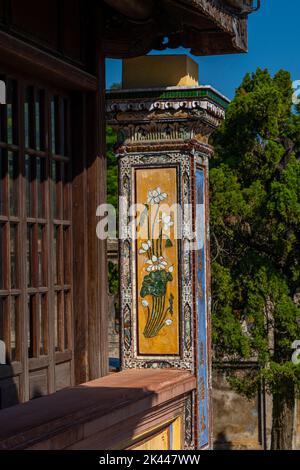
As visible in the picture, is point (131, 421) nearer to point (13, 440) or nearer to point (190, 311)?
point (13, 440)

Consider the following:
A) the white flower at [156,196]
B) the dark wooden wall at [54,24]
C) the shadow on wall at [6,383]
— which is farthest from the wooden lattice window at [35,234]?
the white flower at [156,196]

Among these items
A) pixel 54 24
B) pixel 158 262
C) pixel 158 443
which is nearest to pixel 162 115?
pixel 158 262

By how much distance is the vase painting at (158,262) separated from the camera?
756 cm

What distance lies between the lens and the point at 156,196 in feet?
24.9

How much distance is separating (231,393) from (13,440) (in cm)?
1611

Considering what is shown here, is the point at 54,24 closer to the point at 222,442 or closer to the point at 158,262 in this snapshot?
the point at 158,262

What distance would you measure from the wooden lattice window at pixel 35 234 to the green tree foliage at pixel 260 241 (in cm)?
1041

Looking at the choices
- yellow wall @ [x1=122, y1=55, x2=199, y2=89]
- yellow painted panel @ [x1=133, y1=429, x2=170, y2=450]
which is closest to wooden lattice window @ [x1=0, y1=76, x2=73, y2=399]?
yellow painted panel @ [x1=133, y1=429, x2=170, y2=450]

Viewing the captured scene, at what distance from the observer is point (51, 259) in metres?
5.50

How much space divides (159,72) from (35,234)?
2282 millimetres

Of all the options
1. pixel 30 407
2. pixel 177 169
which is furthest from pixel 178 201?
pixel 30 407

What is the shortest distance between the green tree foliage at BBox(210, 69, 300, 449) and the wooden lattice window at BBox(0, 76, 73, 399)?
1041cm

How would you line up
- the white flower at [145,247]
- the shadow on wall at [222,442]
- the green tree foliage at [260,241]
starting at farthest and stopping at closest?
the shadow on wall at [222,442]
the green tree foliage at [260,241]
the white flower at [145,247]

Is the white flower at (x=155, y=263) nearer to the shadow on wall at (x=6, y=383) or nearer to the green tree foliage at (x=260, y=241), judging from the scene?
the shadow on wall at (x=6, y=383)
